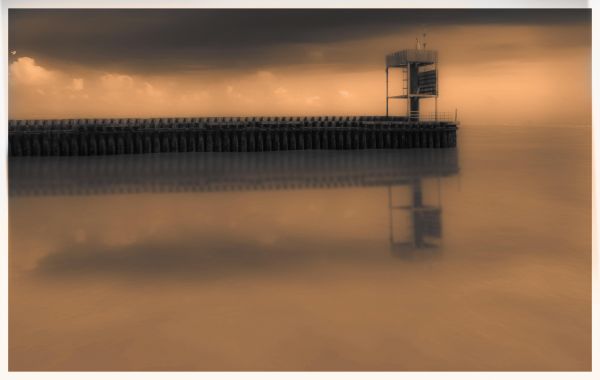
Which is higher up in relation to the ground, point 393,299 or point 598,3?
point 598,3

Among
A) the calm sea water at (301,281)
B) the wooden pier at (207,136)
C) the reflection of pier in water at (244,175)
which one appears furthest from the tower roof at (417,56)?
the calm sea water at (301,281)

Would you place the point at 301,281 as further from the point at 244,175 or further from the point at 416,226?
the point at 244,175

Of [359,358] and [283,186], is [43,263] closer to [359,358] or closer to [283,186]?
[359,358]

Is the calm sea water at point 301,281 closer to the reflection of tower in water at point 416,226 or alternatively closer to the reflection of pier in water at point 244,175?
the reflection of tower in water at point 416,226

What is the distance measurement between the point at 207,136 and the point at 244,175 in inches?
686

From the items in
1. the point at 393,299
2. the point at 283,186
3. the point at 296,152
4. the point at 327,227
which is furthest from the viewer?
the point at 296,152

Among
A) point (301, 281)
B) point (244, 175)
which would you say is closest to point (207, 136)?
point (244, 175)

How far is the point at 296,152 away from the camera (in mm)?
42375

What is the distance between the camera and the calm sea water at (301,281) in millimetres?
5770

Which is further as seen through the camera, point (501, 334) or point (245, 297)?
point (245, 297)

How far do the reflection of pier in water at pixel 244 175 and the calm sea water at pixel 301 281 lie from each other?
12.4 inches
